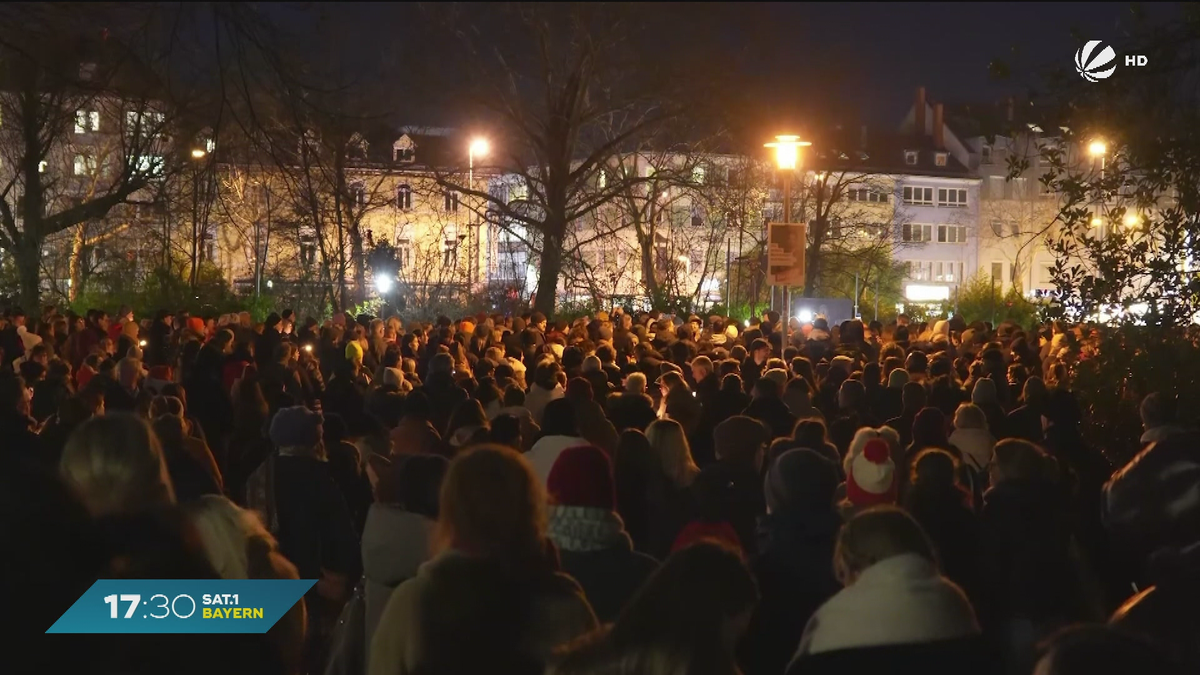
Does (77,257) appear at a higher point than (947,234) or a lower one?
lower

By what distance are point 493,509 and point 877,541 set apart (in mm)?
1246

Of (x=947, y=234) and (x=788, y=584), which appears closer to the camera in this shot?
(x=788, y=584)

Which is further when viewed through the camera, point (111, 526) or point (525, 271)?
point (525, 271)

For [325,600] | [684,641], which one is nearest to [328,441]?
[325,600]

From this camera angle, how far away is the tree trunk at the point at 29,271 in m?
29.1

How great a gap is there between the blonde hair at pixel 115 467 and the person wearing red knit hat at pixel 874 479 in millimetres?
3138

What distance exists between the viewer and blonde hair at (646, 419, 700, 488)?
732 centimetres

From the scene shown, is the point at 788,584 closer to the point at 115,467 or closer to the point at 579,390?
the point at 115,467

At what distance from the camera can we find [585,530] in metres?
4.79

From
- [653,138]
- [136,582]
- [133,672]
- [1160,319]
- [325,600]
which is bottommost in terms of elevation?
[325,600]

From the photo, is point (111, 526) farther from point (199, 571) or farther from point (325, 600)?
point (325, 600)

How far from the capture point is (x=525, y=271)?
1538 inches

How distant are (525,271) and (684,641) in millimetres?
35968

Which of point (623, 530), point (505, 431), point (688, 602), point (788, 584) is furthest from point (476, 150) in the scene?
point (688, 602)
